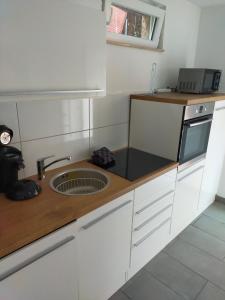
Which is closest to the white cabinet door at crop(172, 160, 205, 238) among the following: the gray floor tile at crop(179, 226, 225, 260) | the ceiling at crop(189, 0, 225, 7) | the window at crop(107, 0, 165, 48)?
the gray floor tile at crop(179, 226, 225, 260)

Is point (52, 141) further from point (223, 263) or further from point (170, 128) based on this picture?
point (223, 263)

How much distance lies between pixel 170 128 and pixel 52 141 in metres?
0.91

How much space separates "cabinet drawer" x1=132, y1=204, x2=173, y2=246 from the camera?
154 cm

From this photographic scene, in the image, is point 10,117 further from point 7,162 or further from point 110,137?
point 110,137

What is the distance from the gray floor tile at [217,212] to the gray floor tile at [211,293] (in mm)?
943

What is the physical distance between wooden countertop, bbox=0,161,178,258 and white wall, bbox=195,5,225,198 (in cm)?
187

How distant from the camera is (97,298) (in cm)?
138

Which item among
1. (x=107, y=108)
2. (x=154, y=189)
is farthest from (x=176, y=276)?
(x=107, y=108)

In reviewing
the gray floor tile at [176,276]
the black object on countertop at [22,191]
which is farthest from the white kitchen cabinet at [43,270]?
the gray floor tile at [176,276]

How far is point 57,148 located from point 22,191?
0.45 meters

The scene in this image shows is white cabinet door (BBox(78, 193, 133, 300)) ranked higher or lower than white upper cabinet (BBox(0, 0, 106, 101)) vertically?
lower

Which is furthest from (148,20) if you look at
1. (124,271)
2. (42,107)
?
(124,271)

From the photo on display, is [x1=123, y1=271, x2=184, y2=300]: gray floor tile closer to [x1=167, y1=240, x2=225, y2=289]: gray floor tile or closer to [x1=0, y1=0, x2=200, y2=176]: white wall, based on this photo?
[x1=167, y1=240, x2=225, y2=289]: gray floor tile

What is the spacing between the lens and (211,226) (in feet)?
7.74
